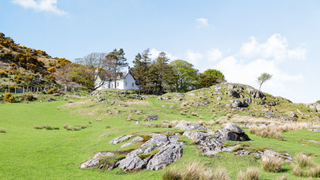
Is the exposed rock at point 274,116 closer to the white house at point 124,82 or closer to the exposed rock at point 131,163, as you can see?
the exposed rock at point 131,163

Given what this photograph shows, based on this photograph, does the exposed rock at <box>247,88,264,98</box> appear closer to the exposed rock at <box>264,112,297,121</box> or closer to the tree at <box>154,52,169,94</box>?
the exposed rock at <box>264,112,297,121</box>

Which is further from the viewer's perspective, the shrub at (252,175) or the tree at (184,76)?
the tree at (184,76)

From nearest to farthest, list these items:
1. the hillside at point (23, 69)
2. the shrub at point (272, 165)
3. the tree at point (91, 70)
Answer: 1. the shrub at point (272, 165)
2. the hillside at point (23, 69)
3. the tree at point (91, 70)

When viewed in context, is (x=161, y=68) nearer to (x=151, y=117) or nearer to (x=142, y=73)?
(x=142, y=73)

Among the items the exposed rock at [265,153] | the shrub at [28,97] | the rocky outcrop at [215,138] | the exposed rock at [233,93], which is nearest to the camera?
the exposed rock at [265,153]

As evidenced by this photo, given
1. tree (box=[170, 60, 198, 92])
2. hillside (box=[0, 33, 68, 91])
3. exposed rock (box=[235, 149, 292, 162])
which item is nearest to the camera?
exposed rock (box=[235, 149, 292, 162])

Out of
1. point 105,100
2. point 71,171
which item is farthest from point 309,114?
point 71,171

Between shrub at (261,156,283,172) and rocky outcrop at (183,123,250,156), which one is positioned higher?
rocky outcrop at (183,123,250,156)

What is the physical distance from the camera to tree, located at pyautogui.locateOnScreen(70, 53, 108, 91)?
61.9 meters

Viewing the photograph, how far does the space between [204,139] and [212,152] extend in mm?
1467

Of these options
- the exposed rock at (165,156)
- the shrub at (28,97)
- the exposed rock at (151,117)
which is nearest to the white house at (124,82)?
the shrub at (28,97)

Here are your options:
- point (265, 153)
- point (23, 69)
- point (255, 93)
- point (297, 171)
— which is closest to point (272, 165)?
point (297, 171)

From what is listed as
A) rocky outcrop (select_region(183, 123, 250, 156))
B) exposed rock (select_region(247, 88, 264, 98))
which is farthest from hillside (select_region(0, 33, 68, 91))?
exposed rock (select_region(247, 88, 264, 98))

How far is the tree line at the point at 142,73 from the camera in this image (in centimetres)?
6247
